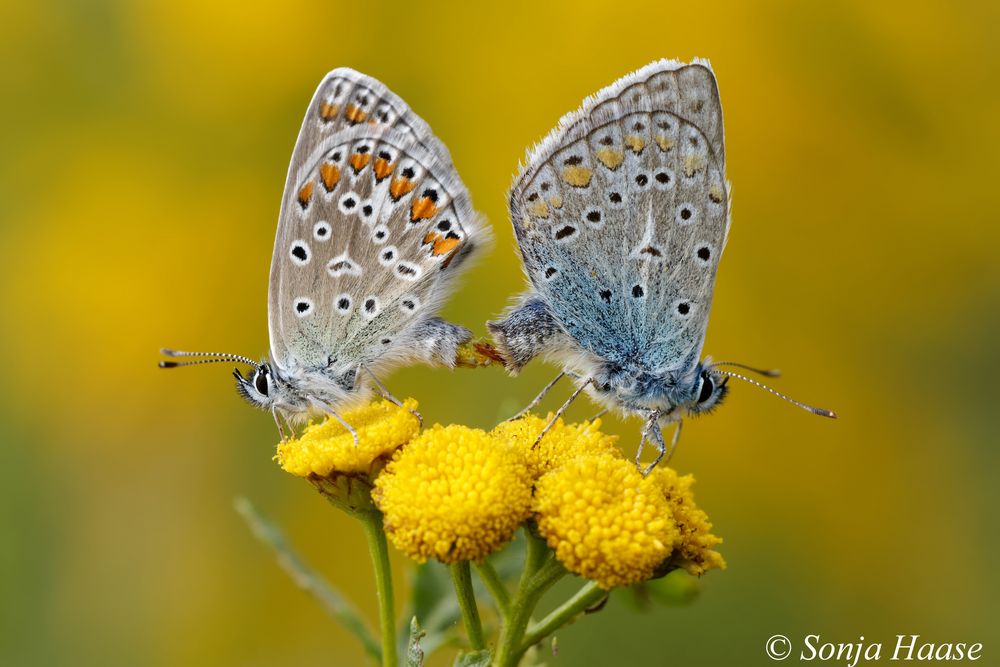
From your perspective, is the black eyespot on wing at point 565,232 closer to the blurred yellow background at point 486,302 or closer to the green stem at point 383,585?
the green stem at point 383,585

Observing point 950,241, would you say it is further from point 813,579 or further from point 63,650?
point 63,650

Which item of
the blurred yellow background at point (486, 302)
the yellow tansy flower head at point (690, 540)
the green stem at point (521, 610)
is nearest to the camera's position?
the green stem at point (521, 610)

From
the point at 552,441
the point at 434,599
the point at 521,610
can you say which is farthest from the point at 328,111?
the point at 521,610

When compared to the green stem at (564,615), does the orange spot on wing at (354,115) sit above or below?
above

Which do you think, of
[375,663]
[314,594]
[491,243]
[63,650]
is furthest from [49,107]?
[375,663]

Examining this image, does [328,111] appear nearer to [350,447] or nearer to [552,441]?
[350,447]

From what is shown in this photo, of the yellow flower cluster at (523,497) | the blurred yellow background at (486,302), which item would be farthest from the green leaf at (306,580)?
the blurred yellow background at (486,302)
